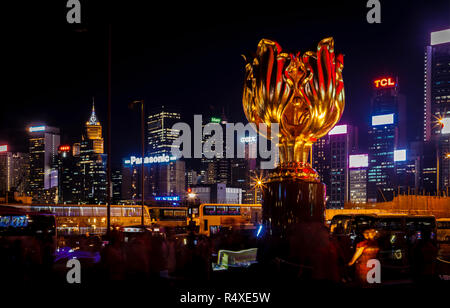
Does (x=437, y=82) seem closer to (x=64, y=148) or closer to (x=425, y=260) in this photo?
(x=64, y=148)

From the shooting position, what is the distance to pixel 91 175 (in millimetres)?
179750

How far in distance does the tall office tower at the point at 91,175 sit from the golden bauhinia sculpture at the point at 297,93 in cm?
16832

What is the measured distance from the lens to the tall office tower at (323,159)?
18140 cm

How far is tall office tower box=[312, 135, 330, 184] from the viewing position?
181400mm

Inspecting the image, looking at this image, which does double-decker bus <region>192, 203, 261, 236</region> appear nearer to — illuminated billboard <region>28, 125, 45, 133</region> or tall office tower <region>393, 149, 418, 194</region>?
tall office tower <region>393, 149, 418, 194</region>

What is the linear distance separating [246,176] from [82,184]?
6849 cm

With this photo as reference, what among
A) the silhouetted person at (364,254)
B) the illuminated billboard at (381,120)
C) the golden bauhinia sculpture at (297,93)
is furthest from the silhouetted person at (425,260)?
the illuminated billboard at (381,120)

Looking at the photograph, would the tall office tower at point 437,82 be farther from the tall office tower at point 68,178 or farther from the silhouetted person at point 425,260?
the silhouetted person at point 425,260

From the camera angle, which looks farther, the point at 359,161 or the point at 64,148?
the point at 64,148

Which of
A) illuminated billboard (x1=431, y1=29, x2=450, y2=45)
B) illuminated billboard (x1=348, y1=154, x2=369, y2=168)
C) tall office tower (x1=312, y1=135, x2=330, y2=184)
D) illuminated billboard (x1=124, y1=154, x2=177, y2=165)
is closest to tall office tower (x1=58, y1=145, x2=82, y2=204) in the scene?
illuminated billboard (x1=124, y1=154, x2=177, y2=165)

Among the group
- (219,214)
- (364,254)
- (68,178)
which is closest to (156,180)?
(68,178)

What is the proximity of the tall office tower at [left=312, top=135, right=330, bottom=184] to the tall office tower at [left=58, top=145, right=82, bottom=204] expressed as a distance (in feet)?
329

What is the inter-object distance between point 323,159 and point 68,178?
109 meters

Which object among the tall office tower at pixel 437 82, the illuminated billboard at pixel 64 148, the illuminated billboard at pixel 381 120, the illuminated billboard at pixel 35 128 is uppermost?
the tall office tower at pixel 437 82
